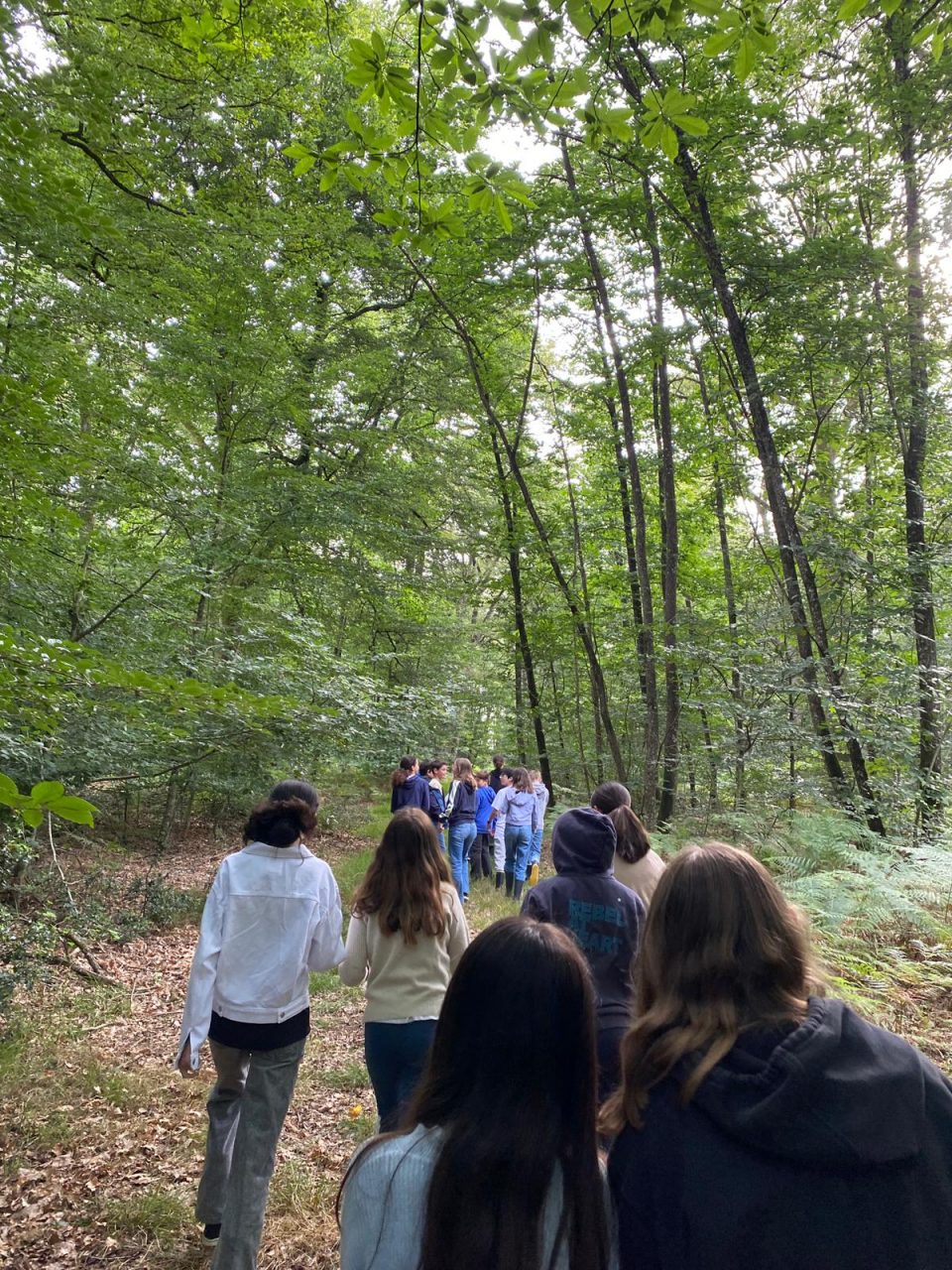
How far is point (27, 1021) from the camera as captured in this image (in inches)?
217

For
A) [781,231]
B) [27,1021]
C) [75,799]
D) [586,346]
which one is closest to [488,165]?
[75,799]

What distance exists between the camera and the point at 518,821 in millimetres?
9305

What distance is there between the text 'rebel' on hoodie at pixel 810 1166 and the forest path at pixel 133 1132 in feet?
9.61

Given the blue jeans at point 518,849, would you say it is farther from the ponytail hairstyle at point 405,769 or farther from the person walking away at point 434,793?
the ponytail hairstyle at point 405,769

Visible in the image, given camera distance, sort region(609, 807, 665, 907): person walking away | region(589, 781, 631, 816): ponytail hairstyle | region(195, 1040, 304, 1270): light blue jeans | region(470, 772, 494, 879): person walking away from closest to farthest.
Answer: region(195, 1040, 304, 1270): light blue jeans < region(609, 807, 665, 907): person walking away < region(589, 781, 631, 816): ponytail hairstyle < region(470, 772, 494, 879): person walking away

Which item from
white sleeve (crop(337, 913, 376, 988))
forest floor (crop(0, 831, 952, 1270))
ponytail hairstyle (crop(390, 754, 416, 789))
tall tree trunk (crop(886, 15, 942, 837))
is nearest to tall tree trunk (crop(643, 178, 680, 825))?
tall tree trunk (crop(886, 15, 942, 837))

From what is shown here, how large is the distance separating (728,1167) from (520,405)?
50.5ft

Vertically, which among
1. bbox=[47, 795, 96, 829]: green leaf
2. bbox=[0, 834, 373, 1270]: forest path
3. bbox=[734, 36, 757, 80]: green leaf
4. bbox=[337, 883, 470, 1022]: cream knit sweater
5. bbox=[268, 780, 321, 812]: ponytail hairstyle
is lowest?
bbox=[0, 834, 373, 1270]: forest path

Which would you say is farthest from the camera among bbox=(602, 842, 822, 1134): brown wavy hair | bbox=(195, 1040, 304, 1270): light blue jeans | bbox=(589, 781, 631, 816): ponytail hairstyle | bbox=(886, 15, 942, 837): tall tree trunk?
bbox=(886, 15, 942, 837): tall tree trunk

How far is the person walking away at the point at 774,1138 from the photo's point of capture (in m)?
1.27

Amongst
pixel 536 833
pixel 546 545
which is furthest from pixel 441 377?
pixel 536 833

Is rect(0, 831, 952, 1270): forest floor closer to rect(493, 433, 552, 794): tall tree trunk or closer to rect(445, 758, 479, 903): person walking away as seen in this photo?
rect(445, 758, 479, 903): person walking away

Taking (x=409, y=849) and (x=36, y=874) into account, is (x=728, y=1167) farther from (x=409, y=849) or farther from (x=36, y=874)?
(x=36, y=874)

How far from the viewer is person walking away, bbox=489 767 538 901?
30.5ft
